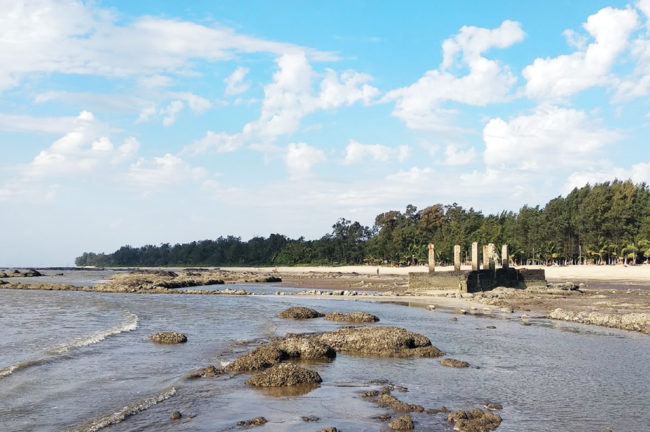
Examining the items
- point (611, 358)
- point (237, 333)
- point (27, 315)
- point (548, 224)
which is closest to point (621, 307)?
point (611, 358)

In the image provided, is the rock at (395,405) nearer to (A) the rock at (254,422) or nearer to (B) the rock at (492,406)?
(B) the rock at (492,406)

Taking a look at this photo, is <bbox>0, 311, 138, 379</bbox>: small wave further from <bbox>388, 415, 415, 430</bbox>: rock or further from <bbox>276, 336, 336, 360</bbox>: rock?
<bbox>388, 415, 415, 430</bbox>: rock

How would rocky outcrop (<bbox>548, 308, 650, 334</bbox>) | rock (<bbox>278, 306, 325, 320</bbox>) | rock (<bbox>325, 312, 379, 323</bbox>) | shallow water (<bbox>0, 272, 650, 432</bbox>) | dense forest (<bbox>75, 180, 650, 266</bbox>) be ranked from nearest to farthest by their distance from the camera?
shallow water (<bbox>0, 272, 650, 432</bbox>)
rocky outcrop (<bbox>548, 308, 650, 334</bbox>)
rock (<bbox>325, 312, 379, 323</bbox>)
rock (<bbox>278, 306, 325, 320</bbox>)
dense forest (<bbox>75, 180, 650, 266</bbox>)

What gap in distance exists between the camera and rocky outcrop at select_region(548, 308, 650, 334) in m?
22.6

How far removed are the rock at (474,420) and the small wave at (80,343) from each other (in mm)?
12029

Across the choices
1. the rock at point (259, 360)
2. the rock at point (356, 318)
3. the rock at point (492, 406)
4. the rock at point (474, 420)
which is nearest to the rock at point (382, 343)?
the rock at point (259, 360)

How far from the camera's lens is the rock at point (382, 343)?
682 inches

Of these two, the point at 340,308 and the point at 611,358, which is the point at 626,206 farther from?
the point at 611,358

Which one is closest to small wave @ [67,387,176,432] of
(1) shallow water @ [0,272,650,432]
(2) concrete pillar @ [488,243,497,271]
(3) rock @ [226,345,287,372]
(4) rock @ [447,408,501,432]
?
(1) shallow water @ [0,272,650,432]

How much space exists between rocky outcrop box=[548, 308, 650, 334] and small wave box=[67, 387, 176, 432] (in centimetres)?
1973

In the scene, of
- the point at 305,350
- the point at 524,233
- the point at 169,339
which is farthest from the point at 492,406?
the point at 524,233

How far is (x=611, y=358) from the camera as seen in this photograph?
54.5 ft

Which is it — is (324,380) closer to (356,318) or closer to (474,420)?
(474,420)

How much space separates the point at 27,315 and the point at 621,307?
34213 mm
